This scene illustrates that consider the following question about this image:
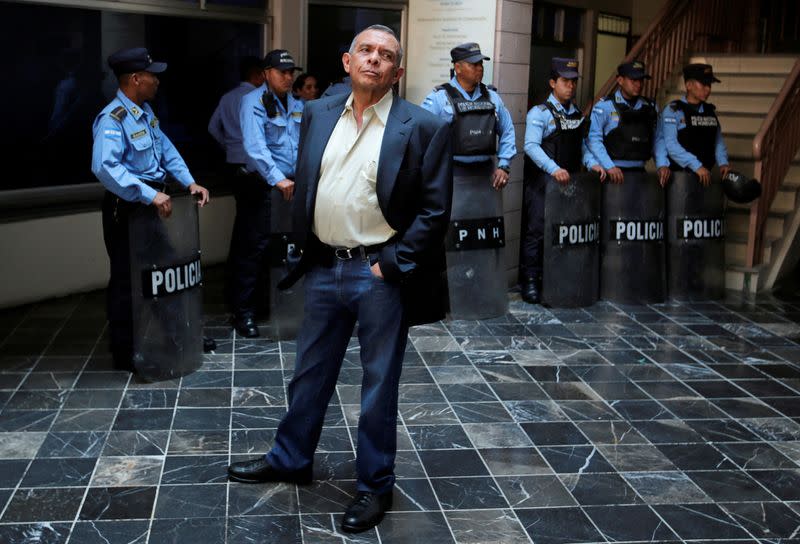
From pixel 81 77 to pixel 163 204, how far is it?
256 cm

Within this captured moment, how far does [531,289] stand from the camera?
7.55 meters

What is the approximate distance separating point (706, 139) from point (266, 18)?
11.9 ft

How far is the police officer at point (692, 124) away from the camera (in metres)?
7.74

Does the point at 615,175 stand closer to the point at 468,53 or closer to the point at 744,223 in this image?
the point at 468,53

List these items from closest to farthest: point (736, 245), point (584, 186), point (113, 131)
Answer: point (113, 131) < point (584, 186) < point (736, 245)

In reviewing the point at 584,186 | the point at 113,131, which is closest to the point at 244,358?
the point at 113,131

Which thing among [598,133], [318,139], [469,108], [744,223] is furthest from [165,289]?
[744,223]

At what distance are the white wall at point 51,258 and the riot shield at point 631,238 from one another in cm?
378

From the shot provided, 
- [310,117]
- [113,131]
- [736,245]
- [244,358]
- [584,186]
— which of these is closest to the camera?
[310,117]

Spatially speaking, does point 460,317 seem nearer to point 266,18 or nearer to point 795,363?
point 795,363

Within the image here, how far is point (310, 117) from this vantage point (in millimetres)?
3779

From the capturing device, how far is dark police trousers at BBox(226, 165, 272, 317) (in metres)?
6.29

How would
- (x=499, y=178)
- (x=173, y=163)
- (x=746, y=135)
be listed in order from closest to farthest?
(x=173, y=163) → (x=499, y=178) → (x=746, y=135)

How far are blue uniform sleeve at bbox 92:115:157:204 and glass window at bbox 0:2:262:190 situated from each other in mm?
1979
